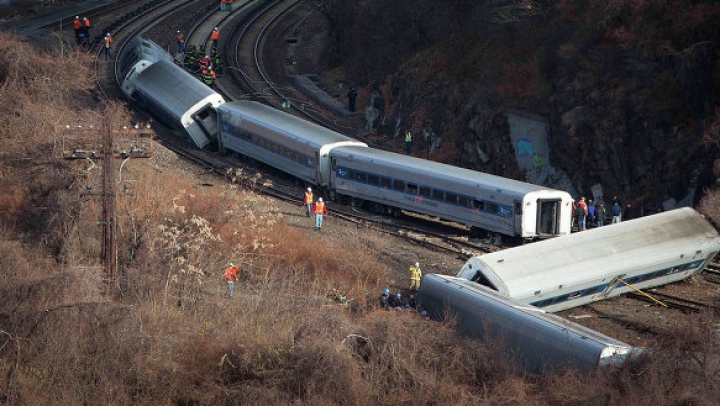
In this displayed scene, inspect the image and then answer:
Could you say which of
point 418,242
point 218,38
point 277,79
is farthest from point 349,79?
point 418,242

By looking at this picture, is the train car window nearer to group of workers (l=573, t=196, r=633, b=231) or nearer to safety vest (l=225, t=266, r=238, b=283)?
group of workers (l=573, t=196, r=633, b=231)

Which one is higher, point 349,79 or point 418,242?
point 349,79

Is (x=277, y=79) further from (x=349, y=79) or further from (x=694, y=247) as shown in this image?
(x=694, y=247)

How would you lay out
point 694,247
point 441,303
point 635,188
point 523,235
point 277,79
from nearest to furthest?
A: point 441,303, point 694,247, point 523,235, point 635,188, point 277,79

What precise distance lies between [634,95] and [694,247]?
9.05 m

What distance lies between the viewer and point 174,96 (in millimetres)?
45375

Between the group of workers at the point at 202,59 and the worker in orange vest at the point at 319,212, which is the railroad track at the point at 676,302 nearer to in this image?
the worker in orange vest at the point at 319,212

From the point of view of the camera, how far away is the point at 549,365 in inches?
918

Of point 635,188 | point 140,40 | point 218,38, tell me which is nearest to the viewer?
point 635,188

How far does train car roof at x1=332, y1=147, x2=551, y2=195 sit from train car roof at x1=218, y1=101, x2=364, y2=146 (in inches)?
57.5

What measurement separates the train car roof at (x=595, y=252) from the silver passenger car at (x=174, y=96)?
19523 millimetres

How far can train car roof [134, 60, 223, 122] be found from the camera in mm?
44750

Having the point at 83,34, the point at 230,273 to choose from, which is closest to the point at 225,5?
the point at 83,34

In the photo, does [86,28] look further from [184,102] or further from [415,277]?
[415,277]
